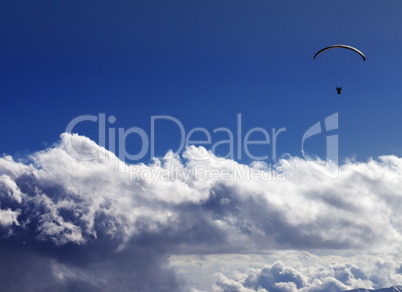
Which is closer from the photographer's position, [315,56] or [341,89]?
[315,56]

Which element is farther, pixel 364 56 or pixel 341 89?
pixel 341 89

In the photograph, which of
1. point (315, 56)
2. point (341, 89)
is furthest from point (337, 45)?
point (341, 89)

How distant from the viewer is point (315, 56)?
121750 millimetres

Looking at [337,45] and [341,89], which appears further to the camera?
[341,89]

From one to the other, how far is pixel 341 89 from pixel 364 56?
50.3 ft

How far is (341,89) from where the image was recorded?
13138 centimetres

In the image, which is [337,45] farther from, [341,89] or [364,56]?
[341,89]

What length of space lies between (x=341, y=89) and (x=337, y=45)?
67.6 feet

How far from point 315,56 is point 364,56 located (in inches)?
555

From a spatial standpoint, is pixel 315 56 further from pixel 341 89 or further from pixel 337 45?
pixel 341 89

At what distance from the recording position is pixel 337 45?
115 metres
